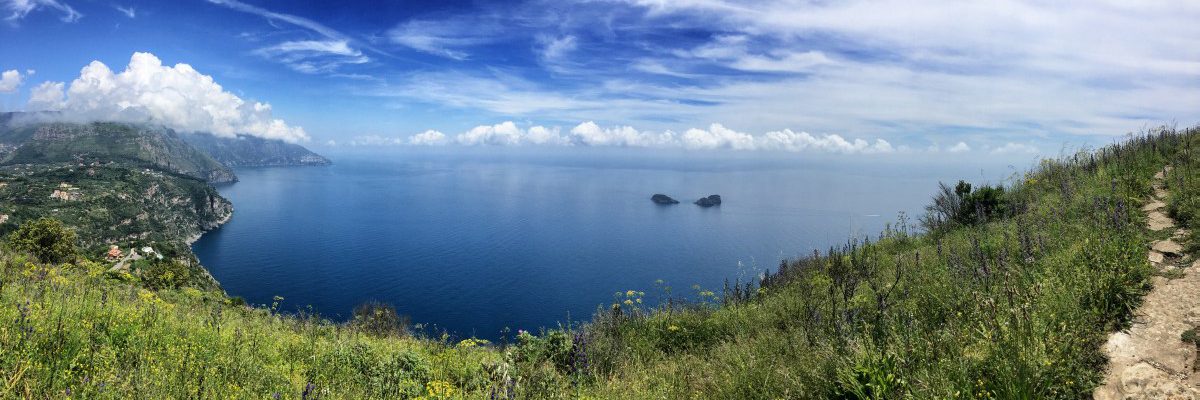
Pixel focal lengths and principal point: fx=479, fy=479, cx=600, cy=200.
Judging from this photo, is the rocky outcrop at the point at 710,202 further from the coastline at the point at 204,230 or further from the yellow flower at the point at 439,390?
the yellow flower at the point at 439,390

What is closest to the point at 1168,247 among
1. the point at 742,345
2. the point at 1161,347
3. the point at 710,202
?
the point at 1161,347

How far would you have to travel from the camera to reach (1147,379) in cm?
348

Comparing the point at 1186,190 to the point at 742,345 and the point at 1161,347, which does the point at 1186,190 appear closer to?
the point at 1161,347

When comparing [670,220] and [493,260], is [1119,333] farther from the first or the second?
[670,220]

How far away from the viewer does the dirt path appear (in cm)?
341

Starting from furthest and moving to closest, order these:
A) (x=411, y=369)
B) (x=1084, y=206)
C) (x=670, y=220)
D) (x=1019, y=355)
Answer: (x=670, y=220) < (x=1084, y=206) < (x=411, y=369) < (x=1019, y=355)

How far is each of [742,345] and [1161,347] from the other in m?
3.77

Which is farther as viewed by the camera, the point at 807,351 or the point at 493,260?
the point at 493,260

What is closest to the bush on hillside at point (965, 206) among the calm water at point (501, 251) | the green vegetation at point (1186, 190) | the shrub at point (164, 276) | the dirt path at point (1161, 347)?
the green vegetation at point (1186, 190)

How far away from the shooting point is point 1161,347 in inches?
152

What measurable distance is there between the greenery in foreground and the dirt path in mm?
118

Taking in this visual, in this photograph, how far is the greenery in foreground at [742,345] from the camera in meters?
3.78

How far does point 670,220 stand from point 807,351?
467ft

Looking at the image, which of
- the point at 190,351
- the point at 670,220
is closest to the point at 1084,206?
the point at 190,351
